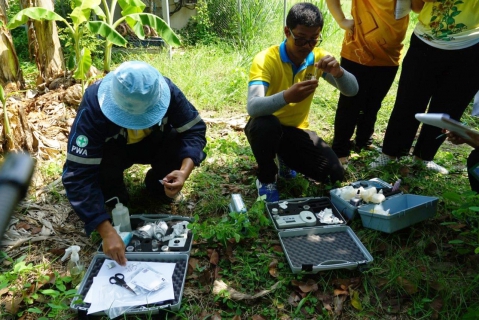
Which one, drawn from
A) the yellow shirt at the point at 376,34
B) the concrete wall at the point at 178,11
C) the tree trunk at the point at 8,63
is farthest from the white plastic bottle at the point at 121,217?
the concrete wall at the point at 178,11

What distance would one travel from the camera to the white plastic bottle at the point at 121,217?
215 centimetres

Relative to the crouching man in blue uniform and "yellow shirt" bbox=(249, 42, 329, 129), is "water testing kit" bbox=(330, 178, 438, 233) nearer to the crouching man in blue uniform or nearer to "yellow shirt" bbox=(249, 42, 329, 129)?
"yellow shirt" bbox=(249, 42, 329, 129)

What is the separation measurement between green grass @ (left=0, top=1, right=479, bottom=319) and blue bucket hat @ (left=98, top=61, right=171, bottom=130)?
753 millimetres

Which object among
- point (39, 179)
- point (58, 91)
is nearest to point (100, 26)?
point (58, 91)

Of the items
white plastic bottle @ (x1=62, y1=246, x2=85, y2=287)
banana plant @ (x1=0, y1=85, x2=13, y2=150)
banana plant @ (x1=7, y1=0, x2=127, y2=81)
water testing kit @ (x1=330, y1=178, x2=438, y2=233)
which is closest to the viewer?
white plastic bottle @ (x1=62, y1=246, x2=85, y2=287)

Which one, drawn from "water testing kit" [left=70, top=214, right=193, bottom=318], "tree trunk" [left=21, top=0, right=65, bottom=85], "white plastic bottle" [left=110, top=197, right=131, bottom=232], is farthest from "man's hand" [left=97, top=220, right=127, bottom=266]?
"tree trunk" [left=21, top=0, right=65, bottom=85]

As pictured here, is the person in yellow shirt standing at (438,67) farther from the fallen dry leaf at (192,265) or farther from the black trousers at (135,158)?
the fallen dry leaf at (192,265)

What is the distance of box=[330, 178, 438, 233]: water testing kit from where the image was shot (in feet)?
7.18

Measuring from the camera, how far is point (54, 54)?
4203 millimetres

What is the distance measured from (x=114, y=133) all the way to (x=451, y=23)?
7.50 feet

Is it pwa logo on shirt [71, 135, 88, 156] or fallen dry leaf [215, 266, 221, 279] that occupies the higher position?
pwa logo on shirt [71, 135, 88, 156]

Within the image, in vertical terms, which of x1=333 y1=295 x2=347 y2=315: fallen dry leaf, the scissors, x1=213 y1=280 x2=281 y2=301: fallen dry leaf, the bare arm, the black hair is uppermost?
the bare arm

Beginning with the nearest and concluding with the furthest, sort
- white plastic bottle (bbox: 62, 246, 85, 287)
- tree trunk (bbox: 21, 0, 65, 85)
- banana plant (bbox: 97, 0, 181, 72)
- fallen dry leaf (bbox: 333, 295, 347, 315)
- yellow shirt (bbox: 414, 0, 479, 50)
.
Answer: fallen dry leaf (bbox: 333, 295, 347, 315)
white plastic bottle (bbox: 62, 246, 85, 287)
yellow shirt (bbox: 414, 0, 479, 50)
banana plant (bbox: 97, 0, 181, 72)
tree trunk (bbox: 21, 0, 65, 85)

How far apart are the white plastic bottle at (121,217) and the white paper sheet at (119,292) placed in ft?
0.86
